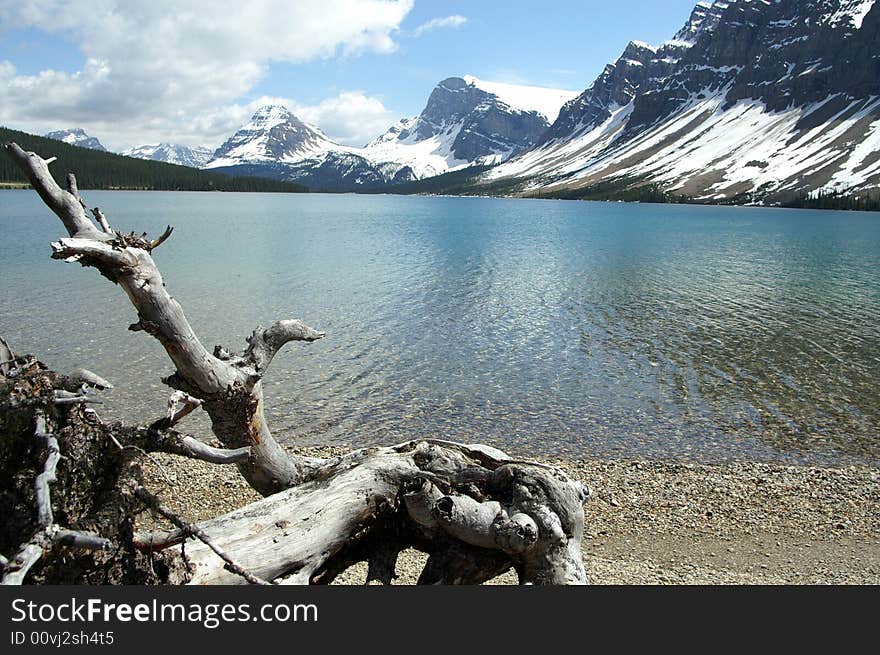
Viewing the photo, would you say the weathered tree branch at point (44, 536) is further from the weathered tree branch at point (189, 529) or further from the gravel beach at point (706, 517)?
the gravel beach at point (706, 517)

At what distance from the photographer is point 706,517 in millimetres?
12961

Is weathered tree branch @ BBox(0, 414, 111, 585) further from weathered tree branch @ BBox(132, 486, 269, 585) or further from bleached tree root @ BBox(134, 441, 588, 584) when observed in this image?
bleached tree root @ BBox(134, 441, 588, 584)

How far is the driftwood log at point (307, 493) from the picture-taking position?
6035 mm

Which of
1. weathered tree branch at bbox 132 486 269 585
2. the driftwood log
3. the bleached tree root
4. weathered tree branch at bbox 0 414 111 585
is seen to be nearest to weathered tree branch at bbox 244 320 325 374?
the driftwood log

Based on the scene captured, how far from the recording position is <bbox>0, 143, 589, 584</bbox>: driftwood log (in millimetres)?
6035

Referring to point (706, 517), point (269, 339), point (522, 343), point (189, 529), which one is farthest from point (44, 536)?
point (522, 343)

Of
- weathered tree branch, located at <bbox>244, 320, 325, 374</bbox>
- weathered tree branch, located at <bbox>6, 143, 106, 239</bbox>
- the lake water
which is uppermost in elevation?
weathered tree branch, located at <bbox>6, 143, 106, 239</bbox>

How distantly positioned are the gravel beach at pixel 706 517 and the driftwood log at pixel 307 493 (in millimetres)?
2944

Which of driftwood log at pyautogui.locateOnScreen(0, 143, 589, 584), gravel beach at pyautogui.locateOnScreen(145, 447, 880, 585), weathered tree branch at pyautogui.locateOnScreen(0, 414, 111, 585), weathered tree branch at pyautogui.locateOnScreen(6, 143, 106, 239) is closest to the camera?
weathered tree branch at pyautogui.locateOnScreen(0, 414, 111, 585)

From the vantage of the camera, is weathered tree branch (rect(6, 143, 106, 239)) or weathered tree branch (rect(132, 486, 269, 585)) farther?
weathered tree branch (rect(6, 143, 106, 239))

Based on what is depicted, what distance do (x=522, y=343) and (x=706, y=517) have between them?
51.8 ft

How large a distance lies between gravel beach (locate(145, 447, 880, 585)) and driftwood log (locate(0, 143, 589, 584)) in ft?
9.66

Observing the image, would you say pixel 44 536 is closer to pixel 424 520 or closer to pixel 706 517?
Answer: pixel 424 520

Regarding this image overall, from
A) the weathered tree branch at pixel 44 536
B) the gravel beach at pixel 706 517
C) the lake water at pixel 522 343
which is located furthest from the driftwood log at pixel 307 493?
the lake water at pixel 522 343
